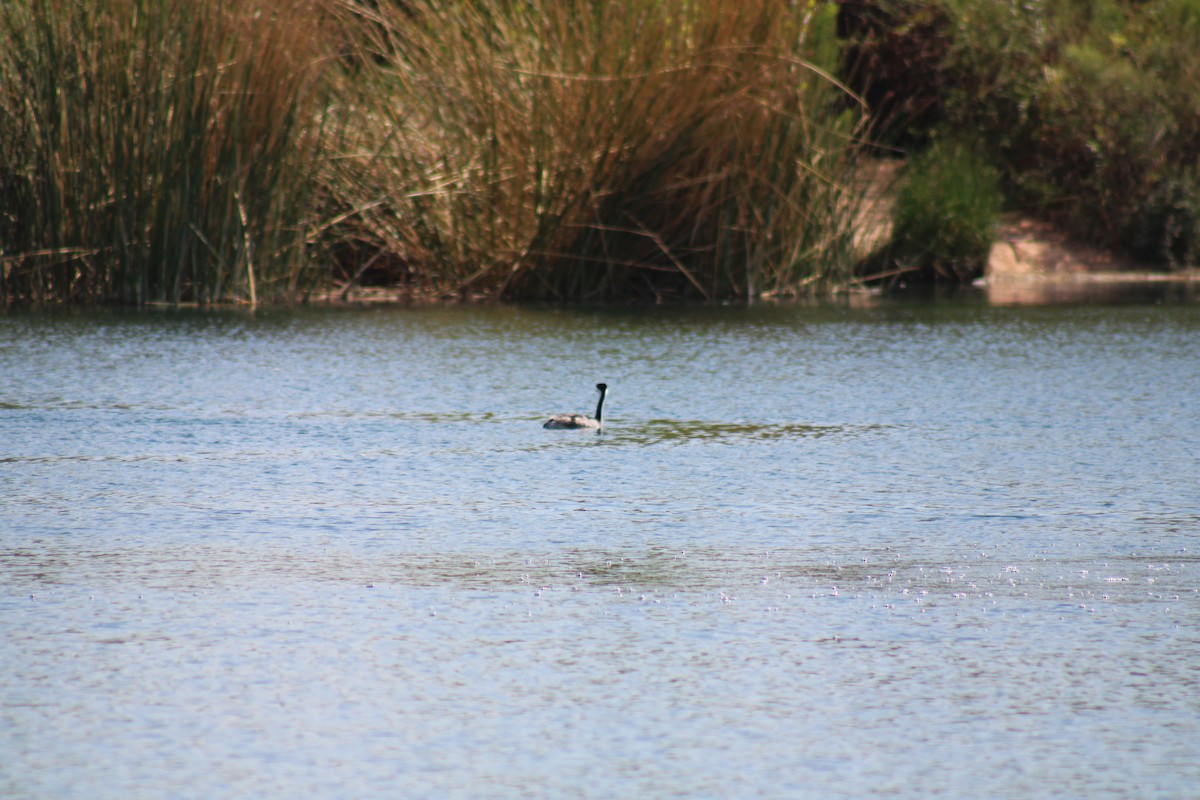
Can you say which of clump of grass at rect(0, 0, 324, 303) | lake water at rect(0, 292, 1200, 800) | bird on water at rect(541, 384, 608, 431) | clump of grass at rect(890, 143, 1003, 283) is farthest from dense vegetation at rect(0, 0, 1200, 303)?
bird on water at rect(541, 384, 608, 431)

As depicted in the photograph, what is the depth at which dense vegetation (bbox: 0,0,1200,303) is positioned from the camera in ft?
35.8

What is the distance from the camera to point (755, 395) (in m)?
7.41

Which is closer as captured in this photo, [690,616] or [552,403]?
[690,616]

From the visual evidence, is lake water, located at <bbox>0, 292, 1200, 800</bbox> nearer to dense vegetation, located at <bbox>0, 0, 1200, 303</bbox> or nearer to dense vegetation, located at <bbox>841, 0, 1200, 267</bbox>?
dense vegetation, located at <bbox>0, 0, 1200, 303</bbox>

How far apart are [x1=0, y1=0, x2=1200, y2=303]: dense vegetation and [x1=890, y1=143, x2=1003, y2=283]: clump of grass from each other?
6.07 ft

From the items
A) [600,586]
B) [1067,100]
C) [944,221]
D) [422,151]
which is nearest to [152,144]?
[422,151]

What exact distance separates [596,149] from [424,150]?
130 cm

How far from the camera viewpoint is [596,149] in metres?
12.2

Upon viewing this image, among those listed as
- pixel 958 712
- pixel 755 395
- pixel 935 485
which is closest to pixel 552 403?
pixel 755 395

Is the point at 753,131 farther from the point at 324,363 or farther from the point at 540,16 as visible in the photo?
the point at 324,363

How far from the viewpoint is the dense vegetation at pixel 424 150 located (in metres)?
10.9

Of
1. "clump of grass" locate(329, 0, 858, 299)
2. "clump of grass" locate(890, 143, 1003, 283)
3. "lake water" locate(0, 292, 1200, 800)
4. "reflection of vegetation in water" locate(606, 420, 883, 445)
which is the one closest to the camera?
"lake water" locate(0, 292, 1200, 800)

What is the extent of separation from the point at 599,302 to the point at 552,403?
536 cm

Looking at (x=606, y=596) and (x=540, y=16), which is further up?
(x=540, y=16)
